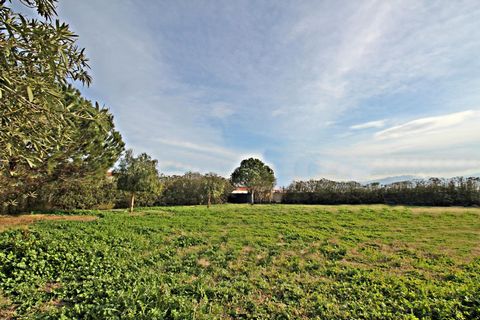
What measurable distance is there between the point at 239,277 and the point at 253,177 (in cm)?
3039

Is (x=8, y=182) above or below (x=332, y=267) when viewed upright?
above

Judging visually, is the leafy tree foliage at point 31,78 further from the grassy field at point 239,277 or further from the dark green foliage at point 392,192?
the dark green foliage at point 392,192

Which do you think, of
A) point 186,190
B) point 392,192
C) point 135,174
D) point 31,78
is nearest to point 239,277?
point 31,78

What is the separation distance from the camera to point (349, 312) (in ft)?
13.1

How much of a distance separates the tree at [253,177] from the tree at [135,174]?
17192mm

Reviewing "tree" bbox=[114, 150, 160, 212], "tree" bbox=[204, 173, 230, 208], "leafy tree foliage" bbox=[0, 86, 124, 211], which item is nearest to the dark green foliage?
"tree" bbox=[204, 173, 230, 208]

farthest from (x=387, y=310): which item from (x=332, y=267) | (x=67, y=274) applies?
(x=67, y=274)

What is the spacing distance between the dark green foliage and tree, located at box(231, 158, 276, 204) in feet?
12.2

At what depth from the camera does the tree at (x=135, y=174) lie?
18344 millimetres

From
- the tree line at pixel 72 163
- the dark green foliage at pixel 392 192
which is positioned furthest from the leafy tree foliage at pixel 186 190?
the dark green foliage at pixel 392 192

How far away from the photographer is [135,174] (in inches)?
725

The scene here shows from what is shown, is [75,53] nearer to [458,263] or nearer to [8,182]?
[458,263]

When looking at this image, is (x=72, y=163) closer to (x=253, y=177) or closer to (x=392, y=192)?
(x=253, y=177)

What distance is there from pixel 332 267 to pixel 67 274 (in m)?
5.93
